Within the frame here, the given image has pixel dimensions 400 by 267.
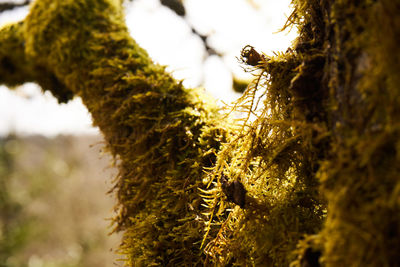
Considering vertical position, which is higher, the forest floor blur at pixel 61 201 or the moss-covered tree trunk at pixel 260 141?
the forest floor blur at pixel 61 201

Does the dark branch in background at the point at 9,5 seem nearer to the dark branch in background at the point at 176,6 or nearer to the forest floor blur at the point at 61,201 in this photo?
the dark branch in background at the point at 176,6

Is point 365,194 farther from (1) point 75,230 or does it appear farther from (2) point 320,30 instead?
(1) point 75,230

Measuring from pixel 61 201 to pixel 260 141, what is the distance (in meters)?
11.1

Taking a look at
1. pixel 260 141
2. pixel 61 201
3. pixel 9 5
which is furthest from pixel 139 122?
pixel 61 201

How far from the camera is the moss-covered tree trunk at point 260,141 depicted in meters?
0.40

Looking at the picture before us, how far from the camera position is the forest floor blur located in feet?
22.9

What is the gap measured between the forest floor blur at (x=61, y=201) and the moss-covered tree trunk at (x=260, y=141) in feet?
22.3

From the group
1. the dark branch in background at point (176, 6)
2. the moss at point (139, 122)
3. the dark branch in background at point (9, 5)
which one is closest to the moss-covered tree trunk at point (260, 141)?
the moss at point (139, 122)

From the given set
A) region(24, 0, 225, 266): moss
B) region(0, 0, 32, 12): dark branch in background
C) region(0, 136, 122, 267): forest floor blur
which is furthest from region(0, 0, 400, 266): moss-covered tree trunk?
region(0, 136, 122, 267): forest floor blur

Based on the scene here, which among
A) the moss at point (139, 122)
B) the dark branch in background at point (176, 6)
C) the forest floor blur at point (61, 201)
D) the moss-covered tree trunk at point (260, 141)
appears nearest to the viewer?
the moss-covered tree trunk at point (260, 141)

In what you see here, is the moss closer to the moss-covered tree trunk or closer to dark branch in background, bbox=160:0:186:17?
the moss-covered tree trunk

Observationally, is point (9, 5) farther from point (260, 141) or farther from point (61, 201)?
point (61, 201)

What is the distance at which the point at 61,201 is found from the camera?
10.0 m

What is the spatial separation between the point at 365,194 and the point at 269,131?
0.34 metres
